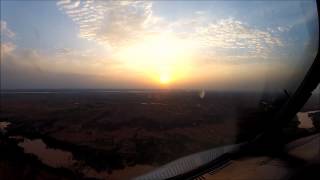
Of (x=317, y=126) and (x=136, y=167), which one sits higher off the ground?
(x=317, y=126)

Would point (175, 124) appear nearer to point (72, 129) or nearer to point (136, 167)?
point (72, 129)

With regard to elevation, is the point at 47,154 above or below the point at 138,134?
below

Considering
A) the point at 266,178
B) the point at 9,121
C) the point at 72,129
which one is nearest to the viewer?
the point at 266,178

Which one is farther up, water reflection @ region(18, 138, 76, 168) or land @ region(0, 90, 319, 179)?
land @ region(0, 90, 319, 179)

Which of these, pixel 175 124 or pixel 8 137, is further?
pixel 175 124

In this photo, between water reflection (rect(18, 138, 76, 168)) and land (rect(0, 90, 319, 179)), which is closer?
land (rect(0, 90, 319, 179))

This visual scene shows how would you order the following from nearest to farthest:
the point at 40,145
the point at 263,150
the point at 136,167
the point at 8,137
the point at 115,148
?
1. the point at 263,150
2. the point at 136,167
3. the point at 115,148
4. the point at 40,145
5. the point at 8,137

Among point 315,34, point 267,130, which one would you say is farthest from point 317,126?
point 315,34

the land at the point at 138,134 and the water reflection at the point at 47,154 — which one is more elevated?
the land at the point at 138,134

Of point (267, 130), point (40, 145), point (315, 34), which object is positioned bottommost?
point (40, 145)

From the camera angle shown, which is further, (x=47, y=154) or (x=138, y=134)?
(x=138, y=134)

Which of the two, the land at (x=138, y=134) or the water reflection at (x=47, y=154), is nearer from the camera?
the land at (x=138, y=134)
